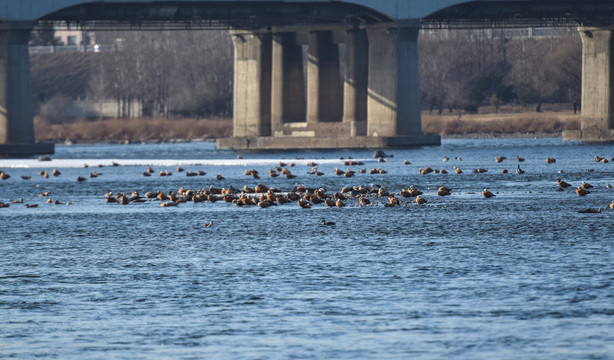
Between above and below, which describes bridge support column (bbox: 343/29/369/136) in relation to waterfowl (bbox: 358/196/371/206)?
above

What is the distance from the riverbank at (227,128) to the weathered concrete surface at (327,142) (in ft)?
102

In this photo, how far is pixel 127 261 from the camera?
30.6m

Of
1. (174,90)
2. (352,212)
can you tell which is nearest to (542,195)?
(352,212)

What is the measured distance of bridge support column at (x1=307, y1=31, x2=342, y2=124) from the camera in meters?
123

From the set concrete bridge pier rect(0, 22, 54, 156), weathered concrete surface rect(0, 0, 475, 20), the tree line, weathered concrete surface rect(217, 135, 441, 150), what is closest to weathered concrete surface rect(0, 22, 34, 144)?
concrete bridge pier rect(0, 22, 54, 156)

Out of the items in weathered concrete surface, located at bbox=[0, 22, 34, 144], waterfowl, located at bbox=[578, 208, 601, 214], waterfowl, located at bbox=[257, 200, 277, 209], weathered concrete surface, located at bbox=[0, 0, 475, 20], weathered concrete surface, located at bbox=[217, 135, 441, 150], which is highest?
weathered concrete surface, located at bbox=[0, 0, 475, 20]

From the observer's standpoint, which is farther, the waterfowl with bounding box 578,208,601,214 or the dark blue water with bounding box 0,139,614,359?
the waterfowl with bounding box 578,208,601,214

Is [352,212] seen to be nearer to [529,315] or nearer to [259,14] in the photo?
[529,315]

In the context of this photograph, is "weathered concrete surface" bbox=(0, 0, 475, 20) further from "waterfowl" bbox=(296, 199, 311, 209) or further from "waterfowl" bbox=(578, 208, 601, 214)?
"waterfowl" bbox=(578, 208, 601, 214)

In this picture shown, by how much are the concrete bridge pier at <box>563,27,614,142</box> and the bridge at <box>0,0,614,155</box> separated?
93 millimetres

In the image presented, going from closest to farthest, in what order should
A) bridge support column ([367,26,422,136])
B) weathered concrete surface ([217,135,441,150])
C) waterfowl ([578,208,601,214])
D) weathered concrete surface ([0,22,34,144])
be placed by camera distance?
waterfowl ([578,208,601,214])
weathered concrete surface ([0,22,34,144])
weathered concrete surface ([217,135,441,150])
bridge support column ([367,26,422,136])

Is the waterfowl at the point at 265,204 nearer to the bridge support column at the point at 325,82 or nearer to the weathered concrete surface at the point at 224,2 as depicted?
the weathered concrete surface at the point at 224,2

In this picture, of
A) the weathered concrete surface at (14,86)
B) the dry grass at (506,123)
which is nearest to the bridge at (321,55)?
the weathered concrete surface at (14,86)

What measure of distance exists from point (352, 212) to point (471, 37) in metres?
156
